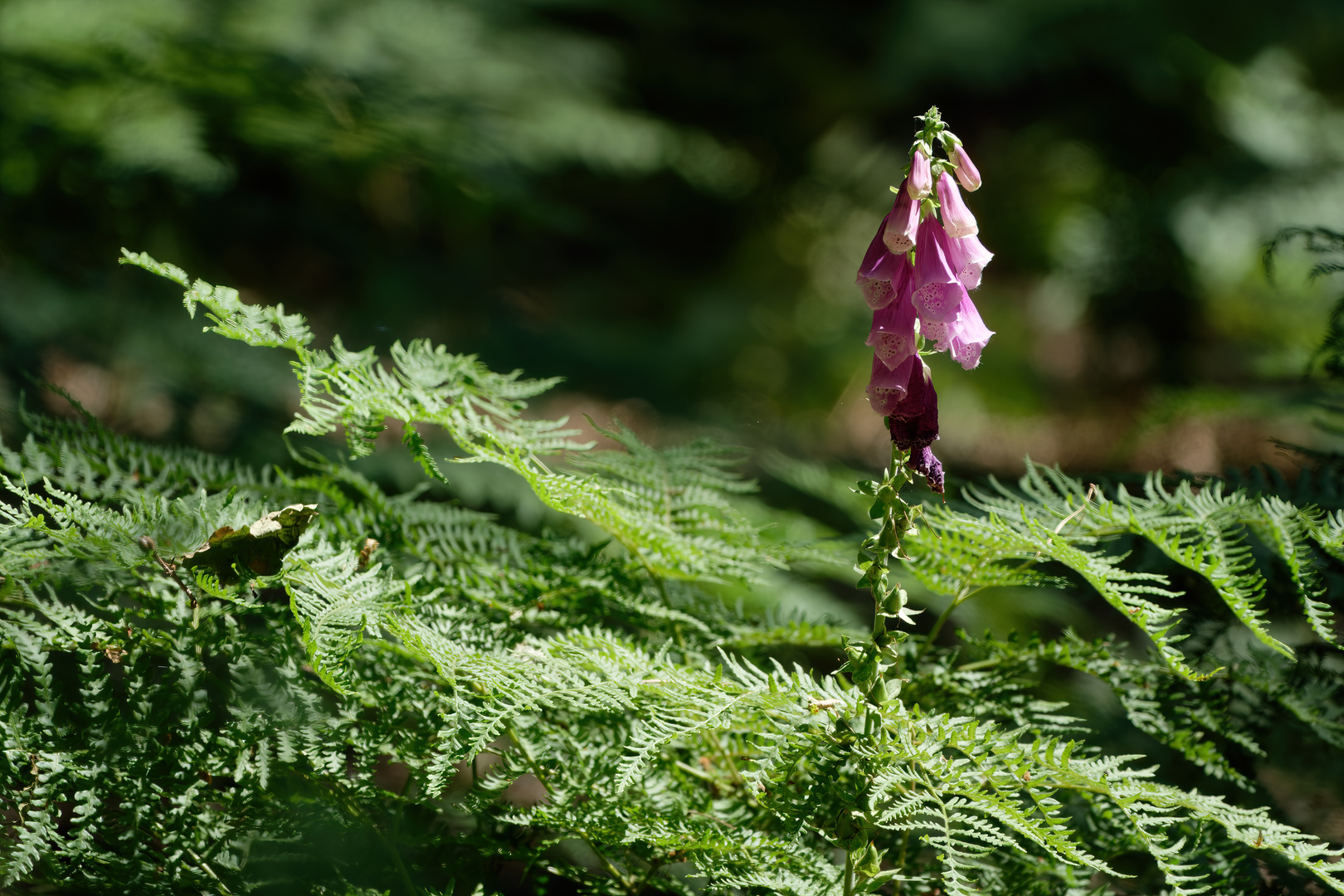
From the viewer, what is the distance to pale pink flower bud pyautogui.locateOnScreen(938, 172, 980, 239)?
688 mm

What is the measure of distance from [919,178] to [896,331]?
112 millimetres

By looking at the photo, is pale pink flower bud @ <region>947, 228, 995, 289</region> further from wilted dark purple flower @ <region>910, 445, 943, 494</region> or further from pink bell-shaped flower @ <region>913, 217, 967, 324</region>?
wilted dark purple flower @ <region>910, 445, 943, 494</region>

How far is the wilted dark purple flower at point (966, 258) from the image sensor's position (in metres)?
0.70

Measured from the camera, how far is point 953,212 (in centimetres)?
69

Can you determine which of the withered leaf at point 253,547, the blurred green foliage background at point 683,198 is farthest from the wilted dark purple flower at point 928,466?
the blurred green foliage background at point 683,198

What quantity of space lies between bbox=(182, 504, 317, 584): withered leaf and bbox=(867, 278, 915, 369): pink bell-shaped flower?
1.46 feet

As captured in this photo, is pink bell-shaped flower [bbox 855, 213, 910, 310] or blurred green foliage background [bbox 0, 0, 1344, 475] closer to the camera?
pink bell-shaped flower [bbox 855, 213, 910, 310]

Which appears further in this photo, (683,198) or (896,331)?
(683,198)

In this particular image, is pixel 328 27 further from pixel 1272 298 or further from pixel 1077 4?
pixel 1272 298

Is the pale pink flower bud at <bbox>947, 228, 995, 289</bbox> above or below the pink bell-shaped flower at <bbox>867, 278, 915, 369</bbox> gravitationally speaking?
above

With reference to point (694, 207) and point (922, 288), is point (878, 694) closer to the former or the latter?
point (922, 288)

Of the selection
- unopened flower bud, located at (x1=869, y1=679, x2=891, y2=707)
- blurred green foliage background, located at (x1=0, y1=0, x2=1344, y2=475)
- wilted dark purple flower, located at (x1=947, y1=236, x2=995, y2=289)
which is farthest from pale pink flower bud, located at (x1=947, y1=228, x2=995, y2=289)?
blurred green foliage background, located at (x1=0, y1=0, x2=1344, y2=475)

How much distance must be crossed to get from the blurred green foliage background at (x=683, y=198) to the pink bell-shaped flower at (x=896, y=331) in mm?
942

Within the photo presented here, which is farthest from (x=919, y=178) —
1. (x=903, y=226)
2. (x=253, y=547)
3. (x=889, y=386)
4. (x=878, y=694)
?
(x=253, y=547)
